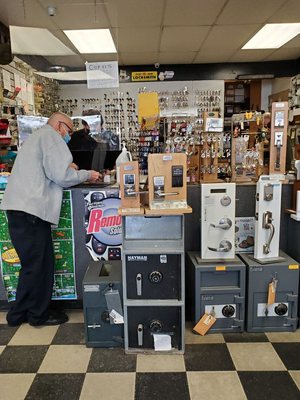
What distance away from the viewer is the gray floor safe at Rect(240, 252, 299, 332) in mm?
2318

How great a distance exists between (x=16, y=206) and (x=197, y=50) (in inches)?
197

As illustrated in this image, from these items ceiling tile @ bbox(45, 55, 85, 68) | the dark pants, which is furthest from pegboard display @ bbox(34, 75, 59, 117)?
the dark pants

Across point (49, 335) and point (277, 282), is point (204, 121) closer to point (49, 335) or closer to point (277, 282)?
point (277, 282)

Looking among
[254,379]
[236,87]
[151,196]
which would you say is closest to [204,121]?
[151,196]

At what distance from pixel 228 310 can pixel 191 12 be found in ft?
11.9

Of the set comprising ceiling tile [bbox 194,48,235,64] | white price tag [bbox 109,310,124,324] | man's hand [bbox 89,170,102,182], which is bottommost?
white price tag [bbox 109,310,124,324]

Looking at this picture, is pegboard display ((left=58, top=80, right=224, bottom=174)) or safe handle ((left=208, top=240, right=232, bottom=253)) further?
pegboard display ((left=58, top=80, right=224, bottom=174))

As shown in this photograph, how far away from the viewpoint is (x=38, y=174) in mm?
2324

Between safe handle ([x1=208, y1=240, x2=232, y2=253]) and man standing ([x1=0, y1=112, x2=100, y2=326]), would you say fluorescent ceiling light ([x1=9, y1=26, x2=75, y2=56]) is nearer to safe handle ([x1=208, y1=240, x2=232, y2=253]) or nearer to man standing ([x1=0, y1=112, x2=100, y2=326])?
man standing ([x1=0, y1=112, x2=100, y2=326])

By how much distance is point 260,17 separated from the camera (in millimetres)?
4508

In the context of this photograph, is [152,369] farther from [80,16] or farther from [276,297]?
[80,16]

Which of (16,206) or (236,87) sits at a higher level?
(236,87)

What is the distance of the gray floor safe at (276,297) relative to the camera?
7.61 feet

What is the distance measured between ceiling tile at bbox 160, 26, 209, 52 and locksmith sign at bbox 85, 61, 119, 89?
1987 millimetres
